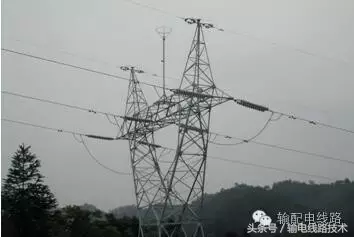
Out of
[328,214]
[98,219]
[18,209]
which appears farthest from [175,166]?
[98,219]

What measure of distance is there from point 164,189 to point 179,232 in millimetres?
1858

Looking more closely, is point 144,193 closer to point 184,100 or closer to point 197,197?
point 197,197

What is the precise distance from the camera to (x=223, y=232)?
65.5 ft

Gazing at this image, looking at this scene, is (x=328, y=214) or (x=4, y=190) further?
(x=4, y=190)

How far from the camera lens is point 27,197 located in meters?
24.3

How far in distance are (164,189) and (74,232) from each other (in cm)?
1474

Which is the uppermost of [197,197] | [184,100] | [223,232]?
[184,100]

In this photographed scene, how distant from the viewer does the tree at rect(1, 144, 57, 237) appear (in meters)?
22.9

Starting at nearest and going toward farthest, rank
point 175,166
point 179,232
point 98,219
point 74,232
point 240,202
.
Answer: point 175,166 < point 179,232 < point 240,202 < point 74,232 < point 98,219

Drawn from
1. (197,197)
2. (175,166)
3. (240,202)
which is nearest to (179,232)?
(197,197)

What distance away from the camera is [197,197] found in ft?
56.5

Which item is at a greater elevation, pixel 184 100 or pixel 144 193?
pixel 184 100

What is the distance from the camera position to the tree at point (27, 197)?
2289 centimetres

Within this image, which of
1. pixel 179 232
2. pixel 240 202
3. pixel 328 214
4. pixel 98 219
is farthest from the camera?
pixel 98 219
